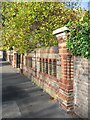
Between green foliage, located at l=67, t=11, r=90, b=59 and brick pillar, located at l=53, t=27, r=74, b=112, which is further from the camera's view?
brick pillar, located at l=53, t=27, r=74, b=112

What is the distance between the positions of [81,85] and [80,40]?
1.35 metres

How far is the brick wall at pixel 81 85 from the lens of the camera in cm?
750

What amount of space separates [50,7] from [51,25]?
100 cm

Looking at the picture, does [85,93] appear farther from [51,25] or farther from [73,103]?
[51,25]

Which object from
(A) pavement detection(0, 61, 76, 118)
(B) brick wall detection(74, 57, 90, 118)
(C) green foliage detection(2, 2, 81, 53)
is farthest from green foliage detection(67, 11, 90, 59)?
(C) green foliage detection(2, 2, 81, 53)

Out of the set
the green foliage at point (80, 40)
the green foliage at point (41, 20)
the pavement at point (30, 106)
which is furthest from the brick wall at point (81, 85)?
the green foliage at point (41, 20)

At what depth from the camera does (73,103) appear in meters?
8.67

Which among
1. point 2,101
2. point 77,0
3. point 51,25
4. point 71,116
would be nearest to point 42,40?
point 51,25

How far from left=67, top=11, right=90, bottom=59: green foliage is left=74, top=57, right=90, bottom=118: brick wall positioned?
0.25 meters

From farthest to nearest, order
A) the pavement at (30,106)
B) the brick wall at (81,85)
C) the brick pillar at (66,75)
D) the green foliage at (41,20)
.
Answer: the green foliage at (41,20)
the brick pillar at (66,75)
the pavement at (30,106)
the brick wall at (81,85)

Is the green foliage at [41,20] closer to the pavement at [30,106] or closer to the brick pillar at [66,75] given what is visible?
the pavement at [30,106]

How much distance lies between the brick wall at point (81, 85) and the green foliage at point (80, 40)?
25 cm

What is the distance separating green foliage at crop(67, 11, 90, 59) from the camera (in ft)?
24.6

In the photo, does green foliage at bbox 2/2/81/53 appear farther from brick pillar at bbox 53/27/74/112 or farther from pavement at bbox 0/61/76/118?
brick pillar at bbox 53/27/74/112
